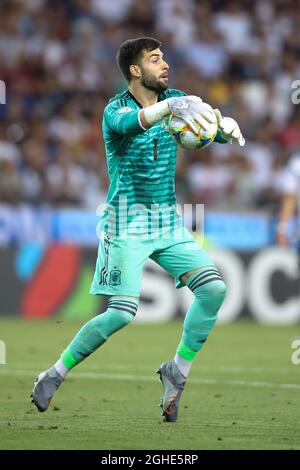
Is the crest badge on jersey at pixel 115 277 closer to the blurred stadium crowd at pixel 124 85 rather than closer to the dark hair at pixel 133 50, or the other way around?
the dark hair at pixel 133 50

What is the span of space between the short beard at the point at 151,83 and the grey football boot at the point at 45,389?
2006 millimetres

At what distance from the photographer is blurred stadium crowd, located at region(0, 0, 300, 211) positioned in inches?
666

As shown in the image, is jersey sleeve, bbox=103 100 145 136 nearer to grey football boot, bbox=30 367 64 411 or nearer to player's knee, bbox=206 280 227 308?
player's knee, bbox=206 280 227 308

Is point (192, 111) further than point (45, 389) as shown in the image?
No

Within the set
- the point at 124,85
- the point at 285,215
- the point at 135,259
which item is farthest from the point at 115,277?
the point at 124,85

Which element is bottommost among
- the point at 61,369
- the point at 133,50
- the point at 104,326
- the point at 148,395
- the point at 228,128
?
the point at 148,395

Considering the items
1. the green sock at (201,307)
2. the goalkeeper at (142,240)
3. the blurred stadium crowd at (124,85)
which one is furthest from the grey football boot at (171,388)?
the blurred stadium crowd at (124,85)

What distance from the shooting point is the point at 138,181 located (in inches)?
288

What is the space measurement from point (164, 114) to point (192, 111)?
0.19 meters

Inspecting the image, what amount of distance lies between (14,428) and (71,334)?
21.5 feet

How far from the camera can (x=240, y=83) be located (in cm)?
1922

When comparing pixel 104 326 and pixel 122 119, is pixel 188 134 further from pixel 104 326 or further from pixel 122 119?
pixel 104 326

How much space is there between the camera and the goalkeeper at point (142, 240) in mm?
7078

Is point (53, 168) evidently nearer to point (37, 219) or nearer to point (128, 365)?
point (37, 219)
